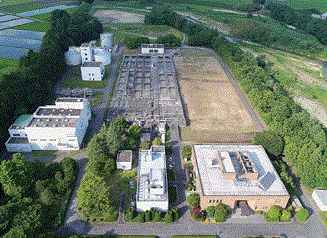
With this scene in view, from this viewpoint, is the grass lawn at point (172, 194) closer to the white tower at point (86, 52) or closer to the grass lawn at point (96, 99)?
the grass lawn at point (96, 99)

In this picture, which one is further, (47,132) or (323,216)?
(47,132)

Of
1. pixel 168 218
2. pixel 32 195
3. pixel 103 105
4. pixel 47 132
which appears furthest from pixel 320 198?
pixel 103 105

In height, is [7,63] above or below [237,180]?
above

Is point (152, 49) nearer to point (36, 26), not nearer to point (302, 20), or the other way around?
point (36, 26)

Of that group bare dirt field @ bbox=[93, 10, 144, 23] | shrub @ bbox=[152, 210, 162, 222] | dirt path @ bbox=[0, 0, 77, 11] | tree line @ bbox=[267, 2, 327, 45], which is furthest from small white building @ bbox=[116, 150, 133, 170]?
dirt path @ bbox=[0, 0, 77, 11]

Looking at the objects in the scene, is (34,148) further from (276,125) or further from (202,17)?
(202,17)

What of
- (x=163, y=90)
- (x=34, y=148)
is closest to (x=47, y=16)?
(x=163, y=90)
